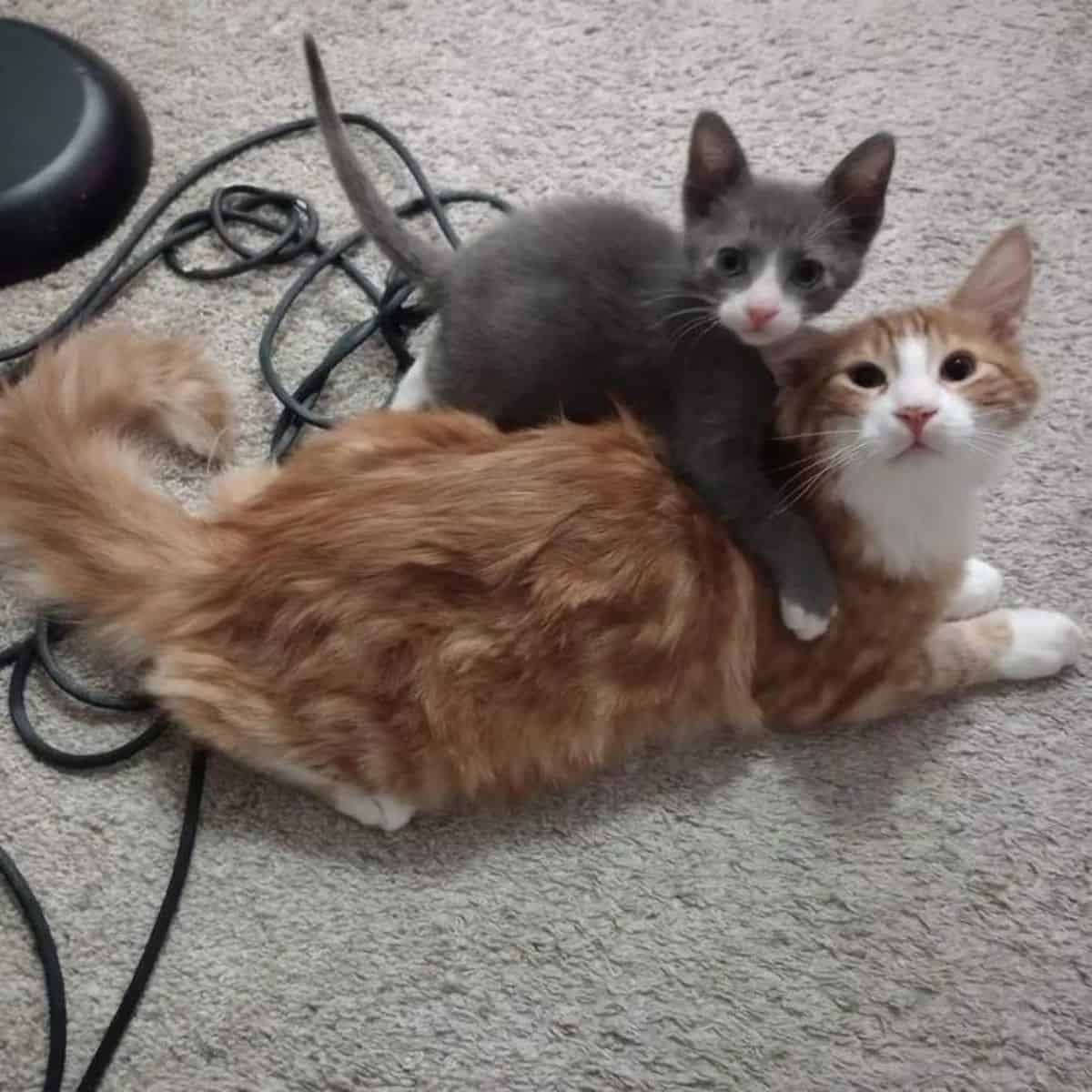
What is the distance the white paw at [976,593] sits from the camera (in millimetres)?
1351

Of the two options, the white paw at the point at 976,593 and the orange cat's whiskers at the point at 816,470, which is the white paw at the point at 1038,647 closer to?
the white paw at the point at 976,593

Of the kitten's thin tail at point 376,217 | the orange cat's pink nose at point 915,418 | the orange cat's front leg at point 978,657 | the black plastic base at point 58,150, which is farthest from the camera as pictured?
the black plastic base at point 58,150

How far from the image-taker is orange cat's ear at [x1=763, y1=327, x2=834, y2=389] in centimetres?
117

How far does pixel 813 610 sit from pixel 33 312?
110 cm

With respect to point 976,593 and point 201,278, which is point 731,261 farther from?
point 201,278

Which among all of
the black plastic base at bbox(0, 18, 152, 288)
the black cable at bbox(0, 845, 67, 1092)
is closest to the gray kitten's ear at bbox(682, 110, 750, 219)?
the black plastic base at bbox(0, 18, 152, 288)

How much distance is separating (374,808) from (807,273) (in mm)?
697

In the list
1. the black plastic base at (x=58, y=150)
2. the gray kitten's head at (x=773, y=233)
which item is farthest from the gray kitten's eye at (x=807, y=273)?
the black plastic base at (x=58, y=150)

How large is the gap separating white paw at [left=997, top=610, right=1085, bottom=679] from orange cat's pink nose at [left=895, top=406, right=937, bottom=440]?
354 millimetres

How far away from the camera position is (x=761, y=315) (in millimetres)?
1125

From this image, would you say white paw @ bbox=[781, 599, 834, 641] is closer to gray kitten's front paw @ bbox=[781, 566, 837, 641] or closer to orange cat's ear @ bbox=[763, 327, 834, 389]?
gray kitten's front paw @ bbox=[781, 566, 837, 641]

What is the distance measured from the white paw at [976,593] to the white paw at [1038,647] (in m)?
0.04

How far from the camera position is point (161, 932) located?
Result: 120 centimetres

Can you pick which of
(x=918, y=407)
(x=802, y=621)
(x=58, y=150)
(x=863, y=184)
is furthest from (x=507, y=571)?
(x=58, y=150)
